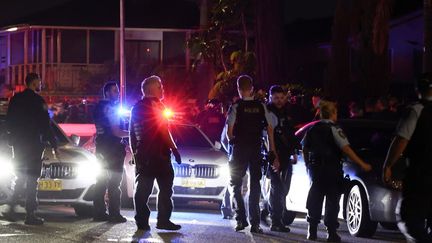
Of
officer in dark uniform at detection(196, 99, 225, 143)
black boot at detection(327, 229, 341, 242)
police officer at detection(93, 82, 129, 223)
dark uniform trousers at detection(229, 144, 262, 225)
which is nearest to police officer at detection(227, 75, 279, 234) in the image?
dark uniform trousers at detection(229, 144, 262, 225)

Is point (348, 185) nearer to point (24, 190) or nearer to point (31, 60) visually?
point (24, 190)

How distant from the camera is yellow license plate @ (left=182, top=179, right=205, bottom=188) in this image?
1364 cm

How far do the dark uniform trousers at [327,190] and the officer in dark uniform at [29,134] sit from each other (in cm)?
323

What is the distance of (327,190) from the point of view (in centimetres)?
1052

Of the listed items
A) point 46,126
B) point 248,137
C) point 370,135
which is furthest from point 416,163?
point 46,126

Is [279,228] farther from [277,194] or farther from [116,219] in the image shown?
[116,219]

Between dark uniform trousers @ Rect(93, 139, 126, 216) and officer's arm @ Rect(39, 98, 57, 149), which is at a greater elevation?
officer's arm @ Rect(39, 98, 57, 149)

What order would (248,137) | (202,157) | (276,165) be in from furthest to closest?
(202,157) → (276,165) → (248,137)

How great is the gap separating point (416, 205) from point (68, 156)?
19.6ft

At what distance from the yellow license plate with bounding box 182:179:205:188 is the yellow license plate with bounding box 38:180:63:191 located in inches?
84.2

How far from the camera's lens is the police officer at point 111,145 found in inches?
465

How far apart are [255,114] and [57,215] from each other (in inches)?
137

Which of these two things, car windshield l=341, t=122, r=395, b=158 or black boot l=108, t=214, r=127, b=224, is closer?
car windshield l=341, t=122, r=395, b=158

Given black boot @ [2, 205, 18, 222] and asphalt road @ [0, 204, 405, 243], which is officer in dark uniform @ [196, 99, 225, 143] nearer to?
asphalt road @ [0, 204, 405, 243]
